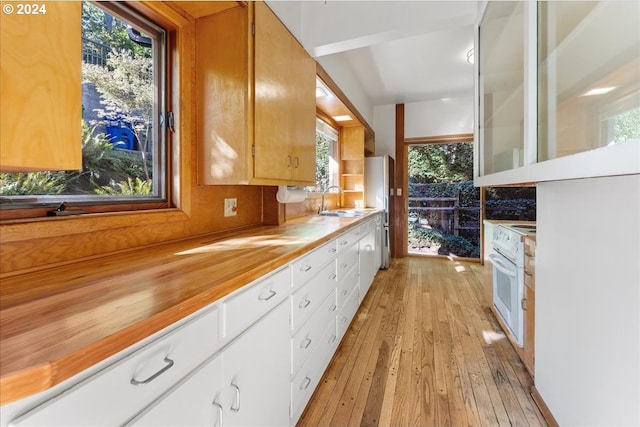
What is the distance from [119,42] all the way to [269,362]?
57.4 inches

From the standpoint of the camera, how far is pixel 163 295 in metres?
0.70

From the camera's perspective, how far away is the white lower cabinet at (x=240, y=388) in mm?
673

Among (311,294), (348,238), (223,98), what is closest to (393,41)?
(348,238)

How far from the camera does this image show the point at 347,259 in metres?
2.21

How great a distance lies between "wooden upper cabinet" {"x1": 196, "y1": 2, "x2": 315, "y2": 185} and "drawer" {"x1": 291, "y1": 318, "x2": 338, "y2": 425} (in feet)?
3.15

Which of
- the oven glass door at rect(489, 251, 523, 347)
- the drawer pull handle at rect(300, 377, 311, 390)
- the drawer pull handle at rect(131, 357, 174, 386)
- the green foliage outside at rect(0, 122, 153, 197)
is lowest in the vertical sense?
the drawer pull handle at rect(300, 377, 311, 390)

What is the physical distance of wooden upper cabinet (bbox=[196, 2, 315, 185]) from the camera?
1.44 meters

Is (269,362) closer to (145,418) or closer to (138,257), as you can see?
(145,418)

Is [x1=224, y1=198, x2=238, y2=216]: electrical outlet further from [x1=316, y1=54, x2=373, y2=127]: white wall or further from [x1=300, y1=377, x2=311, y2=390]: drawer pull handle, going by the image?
[x1=316, y1=54, x2=373, y2=127]: white wall

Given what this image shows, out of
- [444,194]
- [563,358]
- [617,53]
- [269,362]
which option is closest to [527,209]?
[444,194]

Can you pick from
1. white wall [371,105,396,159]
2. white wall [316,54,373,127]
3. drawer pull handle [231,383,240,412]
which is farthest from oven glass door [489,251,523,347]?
white wall [371,105,396,159]

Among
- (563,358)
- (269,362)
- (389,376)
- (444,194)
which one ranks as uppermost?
(444,194)

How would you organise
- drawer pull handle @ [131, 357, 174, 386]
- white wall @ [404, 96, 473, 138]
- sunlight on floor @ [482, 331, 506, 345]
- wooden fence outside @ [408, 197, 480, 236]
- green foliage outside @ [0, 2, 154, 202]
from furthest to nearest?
wooden fence outside @ [408, 197, 480, 236]
white wall @ [404, 96, 473, 138]
sunlight on floor @ [482, 331, 506, 345]
green foliage outside @ [0, 2, 154, 202]
drawer pull handle @ [131, 357, 174, 386]

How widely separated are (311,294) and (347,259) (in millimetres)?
800
